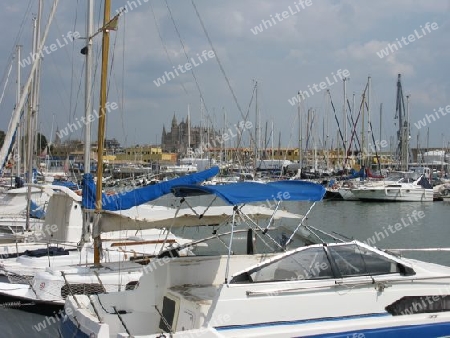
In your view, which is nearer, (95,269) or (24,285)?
(95,269)

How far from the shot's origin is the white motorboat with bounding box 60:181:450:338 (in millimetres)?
7703

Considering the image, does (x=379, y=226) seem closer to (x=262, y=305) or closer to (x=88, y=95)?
(x=88, y=95)

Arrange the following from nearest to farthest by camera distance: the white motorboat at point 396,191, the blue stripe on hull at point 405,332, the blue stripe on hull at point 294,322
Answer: the blue stripe on hull at point 294,322 < the blue stripe on hull at point 405,332 < the white motorboat at point 396,191

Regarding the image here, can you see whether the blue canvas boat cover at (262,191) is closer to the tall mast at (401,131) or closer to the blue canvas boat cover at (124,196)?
the blue canvas boat cover at (124,196)

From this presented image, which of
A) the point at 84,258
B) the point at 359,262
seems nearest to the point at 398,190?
the point at 84,258

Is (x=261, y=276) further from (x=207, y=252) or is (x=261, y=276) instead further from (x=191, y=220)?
(x=191, y=220)

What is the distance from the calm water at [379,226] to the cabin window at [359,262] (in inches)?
272

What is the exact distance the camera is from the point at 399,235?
28.7m


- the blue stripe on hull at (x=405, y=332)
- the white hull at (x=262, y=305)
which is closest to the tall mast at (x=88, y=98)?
the white hull at (x=262, y=305)

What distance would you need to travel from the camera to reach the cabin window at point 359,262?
28.0ft

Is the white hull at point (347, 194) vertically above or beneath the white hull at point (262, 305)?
beneath

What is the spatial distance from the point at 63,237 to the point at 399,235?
17551 millimetres

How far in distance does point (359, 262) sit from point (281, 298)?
151 cm

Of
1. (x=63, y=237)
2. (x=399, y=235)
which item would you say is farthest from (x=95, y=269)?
(x=399, y=235)
